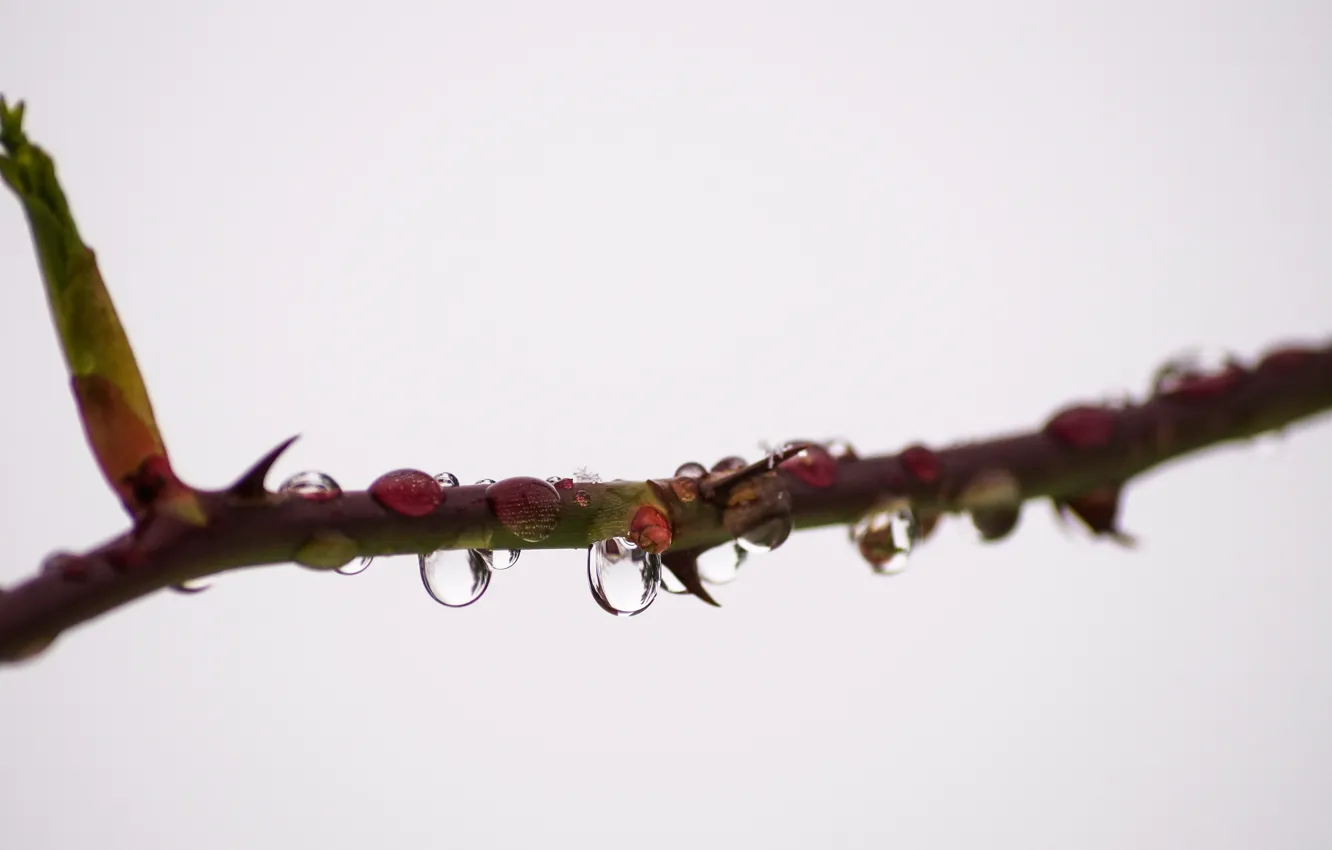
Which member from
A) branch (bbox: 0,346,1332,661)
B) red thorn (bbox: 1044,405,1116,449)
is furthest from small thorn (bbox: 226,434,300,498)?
red thorn (bbox: 1044,405,1116,449)

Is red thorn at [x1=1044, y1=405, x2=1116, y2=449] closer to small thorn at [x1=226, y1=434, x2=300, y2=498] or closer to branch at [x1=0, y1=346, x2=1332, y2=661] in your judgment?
branch at [x1=0, y1=346, x2=1332, y2=661]

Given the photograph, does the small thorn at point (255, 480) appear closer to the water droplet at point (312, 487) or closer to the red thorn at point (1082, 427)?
the water droplet at point (312, 487)

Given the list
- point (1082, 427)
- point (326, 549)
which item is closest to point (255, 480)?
point (326, 549)

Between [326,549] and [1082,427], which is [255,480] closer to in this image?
[326,549]

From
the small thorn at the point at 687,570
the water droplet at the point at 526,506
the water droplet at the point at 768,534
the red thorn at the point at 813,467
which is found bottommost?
the small thorn at the point at 687,570

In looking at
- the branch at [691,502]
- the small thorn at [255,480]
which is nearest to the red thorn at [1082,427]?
the branch at [691,502]

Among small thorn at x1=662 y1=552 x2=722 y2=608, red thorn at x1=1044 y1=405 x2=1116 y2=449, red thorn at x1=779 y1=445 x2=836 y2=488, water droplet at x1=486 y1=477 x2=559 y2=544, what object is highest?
red thorn at x1=1044 y1=405 x2=1116 y2=449
